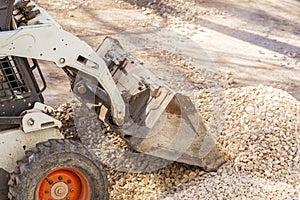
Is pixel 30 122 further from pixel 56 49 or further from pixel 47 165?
pixel 56 49

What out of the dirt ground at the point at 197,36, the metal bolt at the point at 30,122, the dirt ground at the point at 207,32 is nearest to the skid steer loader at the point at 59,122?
the metal bolt at the point at 30,122

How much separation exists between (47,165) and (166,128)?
1.10m

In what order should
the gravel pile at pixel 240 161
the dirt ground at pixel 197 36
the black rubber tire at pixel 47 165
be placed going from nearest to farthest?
the black rubber tire at pixel 47 165
the gravel pile at pixel 240 161
the dirt ground at pixel 197 36

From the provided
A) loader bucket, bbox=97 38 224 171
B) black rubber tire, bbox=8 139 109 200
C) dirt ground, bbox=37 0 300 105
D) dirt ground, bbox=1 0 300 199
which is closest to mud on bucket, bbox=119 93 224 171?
loader bucket, bbox=97 38 224 171

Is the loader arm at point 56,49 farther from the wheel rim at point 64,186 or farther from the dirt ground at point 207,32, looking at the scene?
the dirt ground at point 207,32

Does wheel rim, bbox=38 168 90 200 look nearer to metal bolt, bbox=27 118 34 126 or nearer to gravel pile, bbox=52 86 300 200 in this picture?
metal bolt, bbox=27 118 34 126

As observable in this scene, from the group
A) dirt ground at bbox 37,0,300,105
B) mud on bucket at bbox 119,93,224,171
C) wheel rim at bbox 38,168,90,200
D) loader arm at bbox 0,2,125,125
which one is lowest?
dirt ground at bbox 37,0,300,105

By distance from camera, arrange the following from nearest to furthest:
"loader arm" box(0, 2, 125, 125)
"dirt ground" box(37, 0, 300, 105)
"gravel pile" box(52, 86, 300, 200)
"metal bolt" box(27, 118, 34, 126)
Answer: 1. "loader arm" box(0, 2, 125, 125)
2. "metal bolt" box(27, 118, 34, 126)
3. "gravel pile" box(52, 86, 300, 200)
4. "dirt ground" box(37, 0, 300, 105)

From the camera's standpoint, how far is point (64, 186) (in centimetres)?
440

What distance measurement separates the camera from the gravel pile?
480 centimetres

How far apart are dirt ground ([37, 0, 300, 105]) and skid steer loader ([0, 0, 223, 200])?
1959 mm

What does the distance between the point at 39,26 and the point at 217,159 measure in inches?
74.8

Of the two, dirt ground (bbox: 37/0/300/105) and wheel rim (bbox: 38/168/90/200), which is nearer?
wheel rim (bbox: 38/168/90/200)

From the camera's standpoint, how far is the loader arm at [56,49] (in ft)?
13.4
